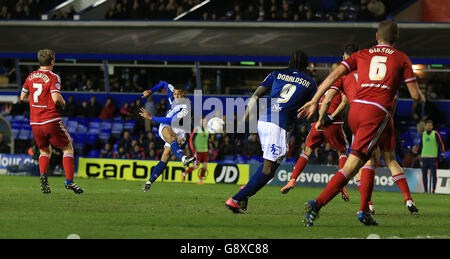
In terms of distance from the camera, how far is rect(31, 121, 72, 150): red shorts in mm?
14602

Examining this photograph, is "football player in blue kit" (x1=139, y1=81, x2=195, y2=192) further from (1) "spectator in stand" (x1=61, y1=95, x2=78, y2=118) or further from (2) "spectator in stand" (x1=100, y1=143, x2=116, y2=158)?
(1) "spectator in stand" (x1=61, y1=95, x2=78, y2=118)

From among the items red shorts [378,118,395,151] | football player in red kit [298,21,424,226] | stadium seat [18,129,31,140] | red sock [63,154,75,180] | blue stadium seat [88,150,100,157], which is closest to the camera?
football player in red kit [298,21,424,226]

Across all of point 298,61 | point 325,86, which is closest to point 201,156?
point 298,61

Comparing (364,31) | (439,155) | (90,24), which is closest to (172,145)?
(439,155)

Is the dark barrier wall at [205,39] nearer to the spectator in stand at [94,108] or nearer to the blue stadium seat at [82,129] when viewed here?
the spectator in stand at [94,108]

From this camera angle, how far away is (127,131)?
30750mm

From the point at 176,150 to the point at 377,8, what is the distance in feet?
52.6

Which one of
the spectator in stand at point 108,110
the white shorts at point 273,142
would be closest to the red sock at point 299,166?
the white shorts at point 273,142

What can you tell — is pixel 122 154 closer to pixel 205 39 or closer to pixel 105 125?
pixel 105 125

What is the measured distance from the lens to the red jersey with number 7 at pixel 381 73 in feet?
33.1

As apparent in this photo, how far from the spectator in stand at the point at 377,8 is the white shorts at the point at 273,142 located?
2040 cm

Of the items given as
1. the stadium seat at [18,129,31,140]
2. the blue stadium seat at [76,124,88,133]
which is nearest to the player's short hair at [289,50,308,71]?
the blue stadium seat at [76,124,88,133]
